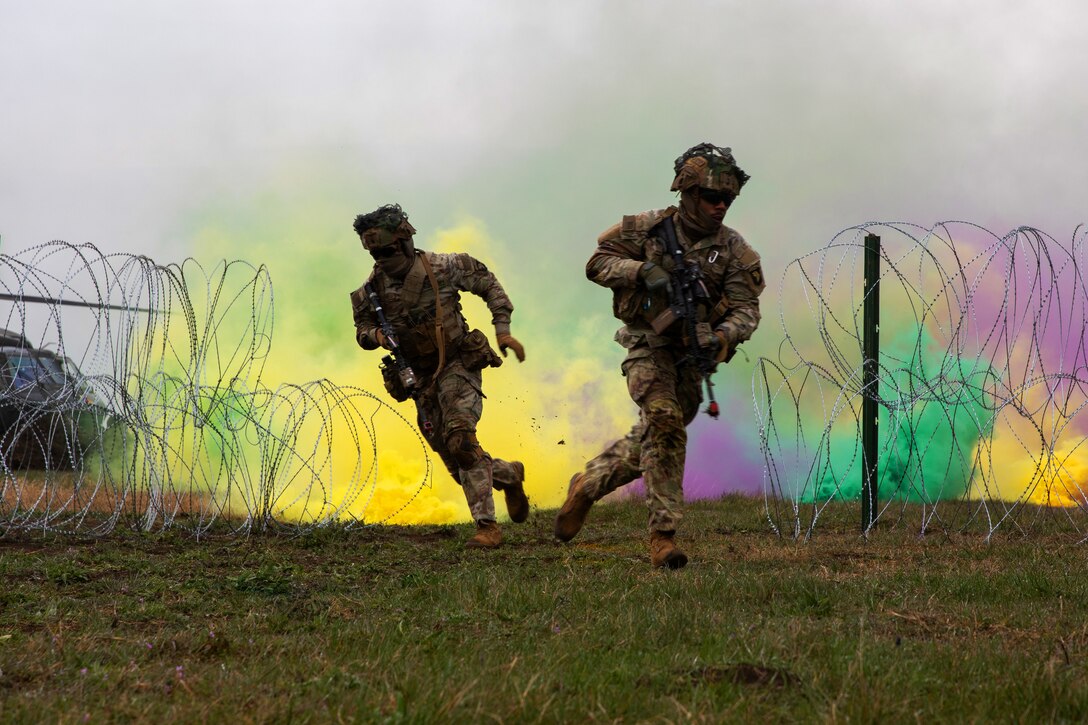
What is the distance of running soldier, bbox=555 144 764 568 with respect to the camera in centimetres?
690

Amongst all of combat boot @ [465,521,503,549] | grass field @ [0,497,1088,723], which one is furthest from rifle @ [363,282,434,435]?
grass field @ [0,497,1088,723]

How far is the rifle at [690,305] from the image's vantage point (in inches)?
270

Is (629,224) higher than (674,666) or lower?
higher

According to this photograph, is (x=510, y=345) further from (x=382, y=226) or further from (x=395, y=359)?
(x=382, y=226)

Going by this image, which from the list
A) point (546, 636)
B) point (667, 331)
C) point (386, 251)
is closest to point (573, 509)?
point (667, 331)

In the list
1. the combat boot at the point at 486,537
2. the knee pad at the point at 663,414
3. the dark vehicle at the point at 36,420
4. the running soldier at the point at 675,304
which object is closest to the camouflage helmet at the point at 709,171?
the running soldier at the point at 675,304

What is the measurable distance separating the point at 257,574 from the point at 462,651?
2.20m

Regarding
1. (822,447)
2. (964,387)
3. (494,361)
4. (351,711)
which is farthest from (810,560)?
(351,711)

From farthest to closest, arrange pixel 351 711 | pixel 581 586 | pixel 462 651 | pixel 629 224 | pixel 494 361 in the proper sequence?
pixel 494 361 < pixel 629 224 < pixel 581 586 < pixel 462 651 < pixel 351 711

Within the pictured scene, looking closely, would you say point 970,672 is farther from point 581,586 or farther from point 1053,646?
point 581,586

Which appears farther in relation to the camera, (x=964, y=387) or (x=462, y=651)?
(x=964, y=387)

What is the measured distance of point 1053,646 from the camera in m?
4.24

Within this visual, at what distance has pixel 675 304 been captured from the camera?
6.91 m

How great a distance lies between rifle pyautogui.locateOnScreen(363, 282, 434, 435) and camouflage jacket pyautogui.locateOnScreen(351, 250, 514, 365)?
4 cm
